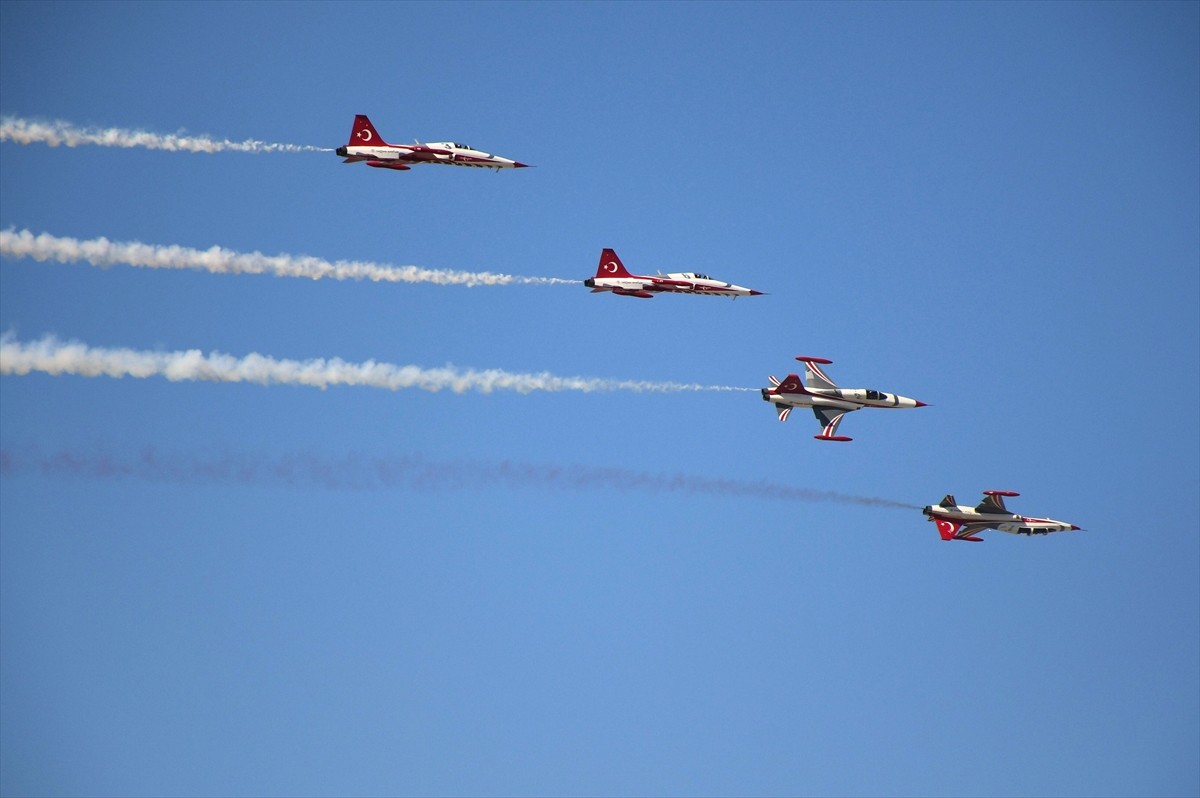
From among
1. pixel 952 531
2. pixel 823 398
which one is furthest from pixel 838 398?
pixel 952 531

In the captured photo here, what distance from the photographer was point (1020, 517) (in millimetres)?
91500

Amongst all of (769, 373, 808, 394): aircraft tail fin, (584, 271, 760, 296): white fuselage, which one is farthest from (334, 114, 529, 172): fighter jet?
(769, 373, 808, 394): aircraft tail fin

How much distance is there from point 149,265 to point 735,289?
30844 mm

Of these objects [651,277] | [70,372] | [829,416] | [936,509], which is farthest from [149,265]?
[936,509]

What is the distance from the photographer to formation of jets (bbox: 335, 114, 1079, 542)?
81125 millimetres

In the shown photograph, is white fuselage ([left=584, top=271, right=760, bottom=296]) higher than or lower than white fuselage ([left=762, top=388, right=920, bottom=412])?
higher

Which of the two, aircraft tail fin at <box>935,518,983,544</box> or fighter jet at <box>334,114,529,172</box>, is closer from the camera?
fighter jet at <box>334,114,529,172</box>

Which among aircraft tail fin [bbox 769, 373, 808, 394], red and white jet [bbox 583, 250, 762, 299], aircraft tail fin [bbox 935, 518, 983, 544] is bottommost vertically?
aircraft tail fin [bbox 935, 518, 983, 544]

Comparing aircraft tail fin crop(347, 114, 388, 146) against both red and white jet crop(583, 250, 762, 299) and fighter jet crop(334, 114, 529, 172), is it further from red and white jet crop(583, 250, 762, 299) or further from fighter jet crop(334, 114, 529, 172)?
red and white jet crop(583, 250, 762, 299)

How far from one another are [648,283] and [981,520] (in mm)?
23046

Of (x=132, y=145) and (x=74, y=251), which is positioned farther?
(x=132, y=145)

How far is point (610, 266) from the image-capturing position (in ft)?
278

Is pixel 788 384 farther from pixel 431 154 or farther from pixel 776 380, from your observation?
pixel 431 154

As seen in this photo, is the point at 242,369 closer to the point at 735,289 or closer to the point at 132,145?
the point at 132,145
